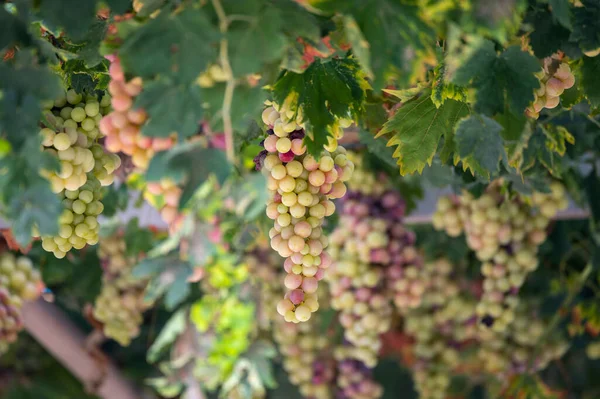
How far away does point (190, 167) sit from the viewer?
1.94 ft

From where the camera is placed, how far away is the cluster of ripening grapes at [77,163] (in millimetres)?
787

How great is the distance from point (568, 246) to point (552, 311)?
0.22 meters

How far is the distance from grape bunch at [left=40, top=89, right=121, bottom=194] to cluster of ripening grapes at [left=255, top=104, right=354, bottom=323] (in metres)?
0.20

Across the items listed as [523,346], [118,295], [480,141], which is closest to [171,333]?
[118,295]

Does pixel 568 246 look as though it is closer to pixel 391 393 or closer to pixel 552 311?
pixel 552 311

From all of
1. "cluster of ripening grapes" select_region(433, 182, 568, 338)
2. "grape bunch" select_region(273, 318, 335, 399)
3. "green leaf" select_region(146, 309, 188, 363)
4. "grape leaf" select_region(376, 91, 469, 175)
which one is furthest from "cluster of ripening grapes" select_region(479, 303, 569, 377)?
"grape leaf" select_region(376, 91, 469, 175)

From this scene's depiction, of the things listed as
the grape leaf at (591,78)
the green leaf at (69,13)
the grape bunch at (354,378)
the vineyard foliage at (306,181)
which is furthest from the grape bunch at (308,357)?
the green leaf at (69,13)

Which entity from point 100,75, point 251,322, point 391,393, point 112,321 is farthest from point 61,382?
point 100,75

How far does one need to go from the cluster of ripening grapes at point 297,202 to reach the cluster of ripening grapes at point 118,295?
136 cm

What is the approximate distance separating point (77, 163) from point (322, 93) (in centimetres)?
29

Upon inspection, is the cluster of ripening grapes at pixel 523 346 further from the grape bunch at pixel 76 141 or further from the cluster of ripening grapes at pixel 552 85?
the grape bunch at pixel 76 141

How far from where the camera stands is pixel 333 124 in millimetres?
809

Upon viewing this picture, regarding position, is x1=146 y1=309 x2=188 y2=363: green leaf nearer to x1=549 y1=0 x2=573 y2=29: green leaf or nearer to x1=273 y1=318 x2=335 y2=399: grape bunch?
x1=273 y1=318 x2=335 y2=399: grape bunch

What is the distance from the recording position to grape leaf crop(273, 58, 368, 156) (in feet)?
2.57
